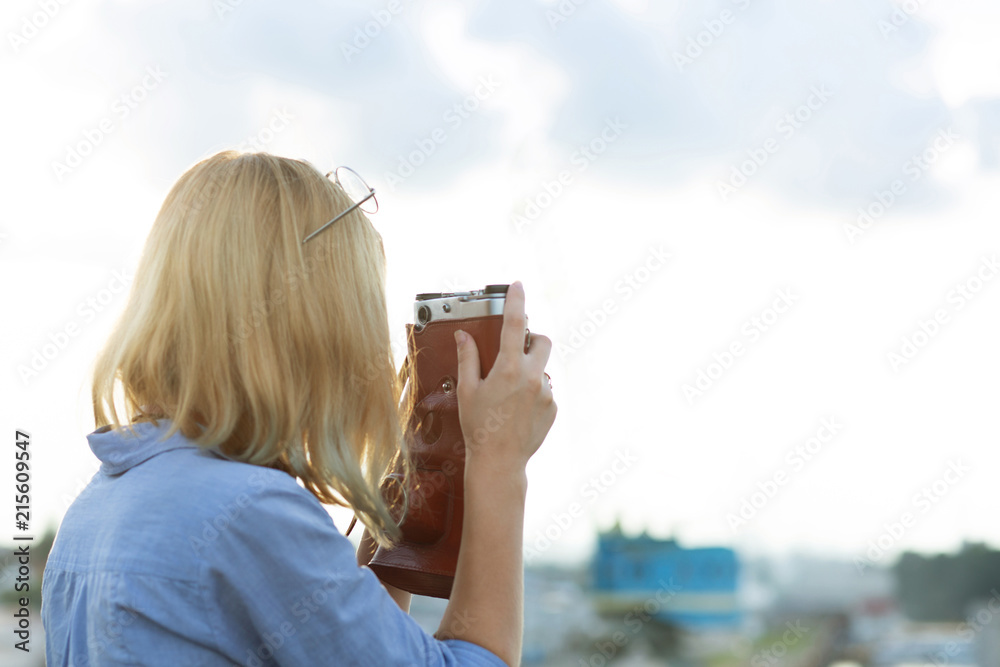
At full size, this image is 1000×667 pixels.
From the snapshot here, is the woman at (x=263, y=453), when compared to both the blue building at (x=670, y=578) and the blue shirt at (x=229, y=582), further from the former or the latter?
the blue building at (x=670, y=578)

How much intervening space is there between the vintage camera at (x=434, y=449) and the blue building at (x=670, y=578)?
879 inches

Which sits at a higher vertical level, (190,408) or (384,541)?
(190,408)

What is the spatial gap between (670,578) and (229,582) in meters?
24.7

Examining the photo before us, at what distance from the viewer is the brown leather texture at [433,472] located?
0.82 meters

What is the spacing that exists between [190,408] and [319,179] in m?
0.25

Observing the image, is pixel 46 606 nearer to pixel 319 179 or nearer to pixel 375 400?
pixel 375 400

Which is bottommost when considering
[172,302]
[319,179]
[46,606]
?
[46,606]

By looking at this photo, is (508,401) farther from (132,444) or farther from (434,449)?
(132,444)

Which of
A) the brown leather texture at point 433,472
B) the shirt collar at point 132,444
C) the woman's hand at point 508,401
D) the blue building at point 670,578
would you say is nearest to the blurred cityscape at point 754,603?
the blue building at point 670,578

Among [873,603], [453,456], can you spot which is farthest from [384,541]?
[873,603]

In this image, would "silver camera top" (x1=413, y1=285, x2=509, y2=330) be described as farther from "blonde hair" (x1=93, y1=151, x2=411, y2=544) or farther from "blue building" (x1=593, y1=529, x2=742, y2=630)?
"blue building" (x1=593, y1=529, x2=742, y2=630)

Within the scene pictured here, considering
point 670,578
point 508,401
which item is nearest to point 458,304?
point 508,401

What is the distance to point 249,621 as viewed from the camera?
0.59 m

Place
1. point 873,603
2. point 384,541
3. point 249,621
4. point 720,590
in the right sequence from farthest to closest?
point 873,603
point 720,590
point 384,541
point 249,621
